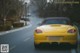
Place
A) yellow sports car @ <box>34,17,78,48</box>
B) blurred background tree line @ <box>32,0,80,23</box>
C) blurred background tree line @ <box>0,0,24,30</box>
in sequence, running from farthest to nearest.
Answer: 1. blurred background tree line @ <box>0,0,24,30</box>
2. blurred background tree line @ <box>32,0,80,23</box>
3. yellow sports car @ <box>34,17,78,48</box>

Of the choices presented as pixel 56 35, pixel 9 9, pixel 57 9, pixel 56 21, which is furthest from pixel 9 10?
pixel 56 35

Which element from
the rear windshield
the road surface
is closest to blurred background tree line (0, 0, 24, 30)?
the road surface

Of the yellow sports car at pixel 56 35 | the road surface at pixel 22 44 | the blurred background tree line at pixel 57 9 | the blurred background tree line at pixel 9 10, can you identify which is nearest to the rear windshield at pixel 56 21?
the yellow sports car at pixel 56 35

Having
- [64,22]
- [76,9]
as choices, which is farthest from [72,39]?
[76,9]

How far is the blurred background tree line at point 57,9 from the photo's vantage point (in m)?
45.7

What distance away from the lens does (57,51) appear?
10422 millimetres

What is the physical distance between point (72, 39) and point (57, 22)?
4.26 feet

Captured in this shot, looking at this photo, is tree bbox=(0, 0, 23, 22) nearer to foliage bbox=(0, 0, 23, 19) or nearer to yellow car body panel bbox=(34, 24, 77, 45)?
foliage bbox=(0, 0, 23, 19)

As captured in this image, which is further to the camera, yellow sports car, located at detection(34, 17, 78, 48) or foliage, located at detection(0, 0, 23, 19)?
foliage, located at detection(0, 0, 23, 19)

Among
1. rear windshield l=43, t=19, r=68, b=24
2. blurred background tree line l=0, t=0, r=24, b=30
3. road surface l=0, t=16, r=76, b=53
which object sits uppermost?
rear windshield l=43, t=19, r=68, b=24

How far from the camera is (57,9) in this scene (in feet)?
185

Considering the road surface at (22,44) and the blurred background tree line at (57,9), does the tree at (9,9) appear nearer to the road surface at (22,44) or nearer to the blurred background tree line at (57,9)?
the blurred background tree line at (57,9)

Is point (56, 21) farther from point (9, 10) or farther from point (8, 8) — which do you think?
point (9, 10)

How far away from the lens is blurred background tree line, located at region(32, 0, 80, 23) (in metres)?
45.7
